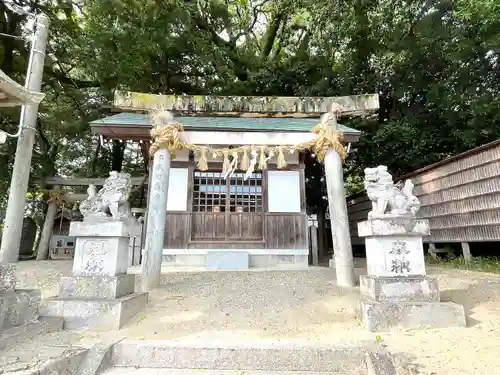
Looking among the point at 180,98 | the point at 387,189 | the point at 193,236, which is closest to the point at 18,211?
the point at 180,98

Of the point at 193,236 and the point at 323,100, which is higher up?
the point at 323,100

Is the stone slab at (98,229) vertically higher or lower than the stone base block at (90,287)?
higher

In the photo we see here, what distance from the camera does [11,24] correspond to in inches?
431

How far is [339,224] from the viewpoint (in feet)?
21.9

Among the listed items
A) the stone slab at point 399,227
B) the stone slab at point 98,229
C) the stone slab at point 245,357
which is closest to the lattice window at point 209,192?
the stone slab at point 98,229

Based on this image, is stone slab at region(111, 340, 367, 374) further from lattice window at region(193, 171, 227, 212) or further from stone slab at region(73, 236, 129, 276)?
lattice window at region(193, 171, 227, 212)

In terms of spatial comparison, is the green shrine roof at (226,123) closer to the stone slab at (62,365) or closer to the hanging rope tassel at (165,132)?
the hanging rope tassel at (165,132)

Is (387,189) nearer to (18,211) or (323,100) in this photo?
(323,100)

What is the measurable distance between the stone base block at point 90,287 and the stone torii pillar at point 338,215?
433 centimetres

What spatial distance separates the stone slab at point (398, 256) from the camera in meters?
4.55

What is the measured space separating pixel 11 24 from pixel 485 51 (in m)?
15.8

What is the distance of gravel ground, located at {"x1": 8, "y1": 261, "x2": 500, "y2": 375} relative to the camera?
11.3ft

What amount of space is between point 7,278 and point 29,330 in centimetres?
68

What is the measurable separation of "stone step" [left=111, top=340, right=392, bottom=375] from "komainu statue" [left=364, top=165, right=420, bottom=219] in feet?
6.56
